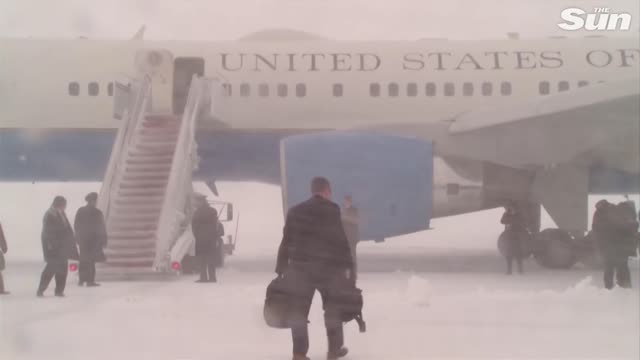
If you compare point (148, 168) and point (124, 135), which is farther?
point (124, 135)

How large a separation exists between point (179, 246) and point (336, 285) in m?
4.56

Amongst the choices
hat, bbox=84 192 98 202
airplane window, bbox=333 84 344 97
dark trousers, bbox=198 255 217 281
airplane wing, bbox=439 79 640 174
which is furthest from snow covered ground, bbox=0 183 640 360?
airplane window, bbox=333 84 344 97

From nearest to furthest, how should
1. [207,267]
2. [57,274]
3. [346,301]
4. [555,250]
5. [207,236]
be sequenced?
[346,301], [57,274], [207,267], [207,236], [555,250]

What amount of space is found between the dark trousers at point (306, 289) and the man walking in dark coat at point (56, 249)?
10.9 ft

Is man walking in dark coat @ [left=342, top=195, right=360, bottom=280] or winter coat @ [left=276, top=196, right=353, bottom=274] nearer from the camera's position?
winter coat @ [left=276, top=196, right=353, bottom=274]

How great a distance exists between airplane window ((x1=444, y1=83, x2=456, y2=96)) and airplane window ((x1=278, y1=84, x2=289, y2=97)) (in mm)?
2254

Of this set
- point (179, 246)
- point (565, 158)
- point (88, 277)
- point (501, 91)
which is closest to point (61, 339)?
point (88, 277)

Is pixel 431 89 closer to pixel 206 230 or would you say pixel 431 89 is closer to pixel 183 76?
pixel 183 76

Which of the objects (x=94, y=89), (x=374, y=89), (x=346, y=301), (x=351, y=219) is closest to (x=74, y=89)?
(x=94, y=89)

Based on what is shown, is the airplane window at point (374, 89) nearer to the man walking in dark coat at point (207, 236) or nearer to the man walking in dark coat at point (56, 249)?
the man walking in dark coat at point (207, 236)

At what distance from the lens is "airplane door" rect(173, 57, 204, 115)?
392 inches

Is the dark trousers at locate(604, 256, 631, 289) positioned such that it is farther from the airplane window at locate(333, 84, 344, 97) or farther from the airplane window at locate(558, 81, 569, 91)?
the airplane window at locate(333, 84, 344, 97)

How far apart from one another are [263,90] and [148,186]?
261cm

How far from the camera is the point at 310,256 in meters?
4.48
